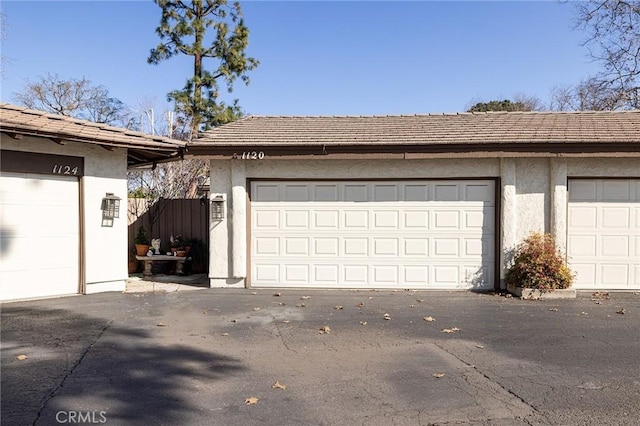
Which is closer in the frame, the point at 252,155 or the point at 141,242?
the point at 252,155

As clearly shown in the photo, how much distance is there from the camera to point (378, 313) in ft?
25.8

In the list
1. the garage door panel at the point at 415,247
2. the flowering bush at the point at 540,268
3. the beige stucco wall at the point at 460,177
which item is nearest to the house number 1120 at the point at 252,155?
the beige stucco wall at the point at 460,177

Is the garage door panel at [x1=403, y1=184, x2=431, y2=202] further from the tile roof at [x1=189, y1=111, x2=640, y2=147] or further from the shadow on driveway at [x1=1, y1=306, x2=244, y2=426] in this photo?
the shadow on driveway at [x1=1, y1=306, x2=244, y2=426]

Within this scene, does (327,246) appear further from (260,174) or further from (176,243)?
(176,243)

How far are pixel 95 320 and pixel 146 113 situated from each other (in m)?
19.6

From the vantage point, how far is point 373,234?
1012 cm

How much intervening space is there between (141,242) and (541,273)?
979 centimetres

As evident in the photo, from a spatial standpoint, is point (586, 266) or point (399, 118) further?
point (399, 118)

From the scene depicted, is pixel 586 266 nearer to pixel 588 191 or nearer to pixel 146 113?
pixel 588 191

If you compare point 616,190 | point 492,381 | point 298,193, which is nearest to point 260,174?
point 298,193

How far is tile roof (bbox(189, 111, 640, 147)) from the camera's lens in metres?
9.64

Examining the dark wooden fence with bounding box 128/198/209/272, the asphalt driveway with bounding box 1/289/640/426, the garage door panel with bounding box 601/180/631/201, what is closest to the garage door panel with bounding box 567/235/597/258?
the garage door panel with bounding box 601/180/631/201

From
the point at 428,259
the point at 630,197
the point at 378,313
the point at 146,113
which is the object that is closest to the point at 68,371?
the point at 378,313

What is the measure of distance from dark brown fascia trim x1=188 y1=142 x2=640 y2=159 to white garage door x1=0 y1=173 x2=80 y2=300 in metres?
2.70
